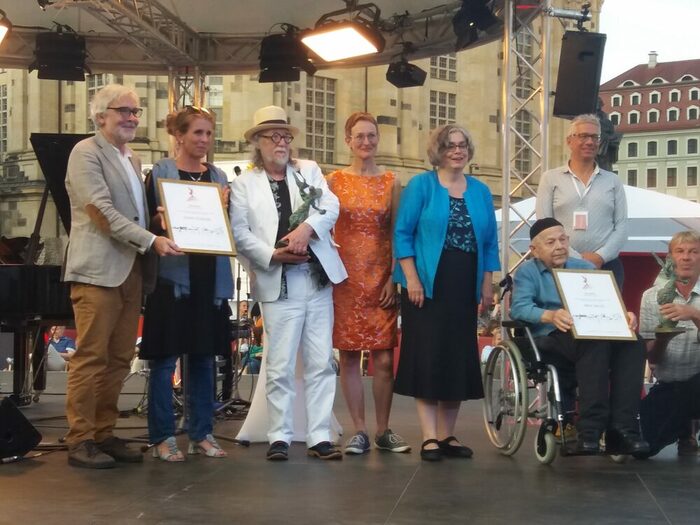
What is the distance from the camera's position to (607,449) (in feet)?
18.3

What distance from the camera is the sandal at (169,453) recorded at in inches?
222

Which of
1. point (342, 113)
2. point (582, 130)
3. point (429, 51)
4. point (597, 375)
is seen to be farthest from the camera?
point (342, 113)

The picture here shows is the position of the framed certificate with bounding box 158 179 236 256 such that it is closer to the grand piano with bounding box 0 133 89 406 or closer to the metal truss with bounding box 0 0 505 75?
the grand piano with bounding box 0 133 89 406

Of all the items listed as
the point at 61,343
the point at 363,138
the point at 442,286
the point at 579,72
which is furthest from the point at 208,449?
the point at 61,343

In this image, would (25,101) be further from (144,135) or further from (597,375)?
(597,375)

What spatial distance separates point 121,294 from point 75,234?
372 millimetres

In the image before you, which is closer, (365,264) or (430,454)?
(430,454)

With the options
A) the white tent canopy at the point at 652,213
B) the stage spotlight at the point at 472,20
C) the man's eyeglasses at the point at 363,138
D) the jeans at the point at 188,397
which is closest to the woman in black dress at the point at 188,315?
the jeans at the point at 188,397

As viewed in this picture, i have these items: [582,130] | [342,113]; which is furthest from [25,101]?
[582,130]

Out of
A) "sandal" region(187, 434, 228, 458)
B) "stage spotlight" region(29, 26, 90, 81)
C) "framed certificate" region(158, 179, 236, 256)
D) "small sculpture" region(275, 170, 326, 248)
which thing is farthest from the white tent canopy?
"framed certificate" region(158, 179, 236, 256)

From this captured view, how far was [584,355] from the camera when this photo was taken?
18.2ft

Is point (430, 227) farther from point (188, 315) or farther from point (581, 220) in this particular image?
point (188, 315)

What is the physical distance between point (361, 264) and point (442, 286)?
47cm

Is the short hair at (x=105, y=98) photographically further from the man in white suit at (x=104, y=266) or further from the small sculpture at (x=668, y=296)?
the small sculpture at (x=668, y=296)
